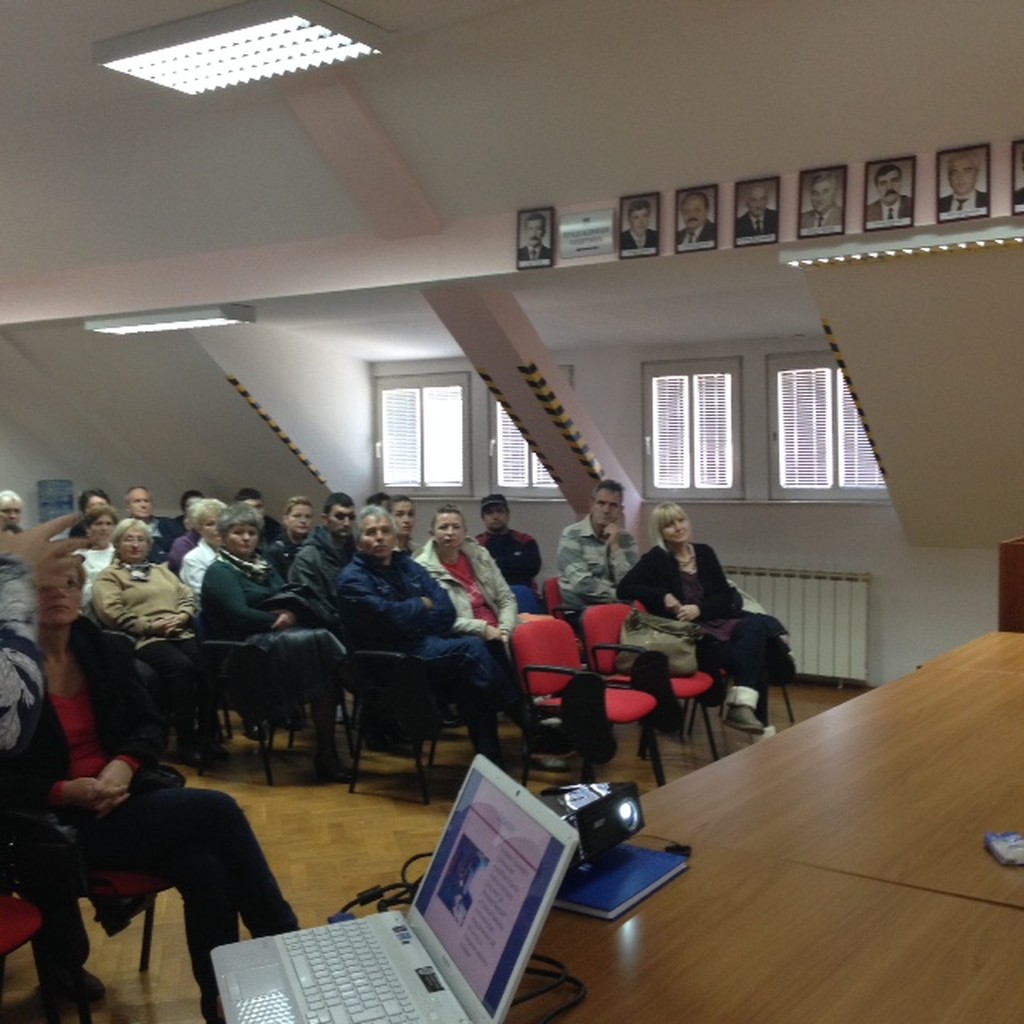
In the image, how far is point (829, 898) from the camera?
5.47 ft

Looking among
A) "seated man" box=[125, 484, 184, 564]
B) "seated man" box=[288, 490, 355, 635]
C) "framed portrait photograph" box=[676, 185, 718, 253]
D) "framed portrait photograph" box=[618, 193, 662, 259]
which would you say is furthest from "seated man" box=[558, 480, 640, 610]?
"seated man" box=[125, 484, 184, 564]

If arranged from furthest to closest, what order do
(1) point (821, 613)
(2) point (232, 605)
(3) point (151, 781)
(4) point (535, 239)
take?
(1) point (821, 613) < (2) point (232, 605) < (4) point (535, 239) < (3) point (151, 781)

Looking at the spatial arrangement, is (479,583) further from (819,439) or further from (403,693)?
(819,439)

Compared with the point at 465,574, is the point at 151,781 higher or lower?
lower

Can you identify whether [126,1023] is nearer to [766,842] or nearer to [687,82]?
[766,842]

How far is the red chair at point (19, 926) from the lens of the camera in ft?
7.27

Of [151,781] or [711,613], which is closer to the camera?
[151,781]

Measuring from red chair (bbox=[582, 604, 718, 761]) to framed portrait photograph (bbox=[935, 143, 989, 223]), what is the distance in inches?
82.2

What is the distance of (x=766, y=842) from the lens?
1897 mm

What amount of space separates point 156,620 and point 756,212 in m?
3.23

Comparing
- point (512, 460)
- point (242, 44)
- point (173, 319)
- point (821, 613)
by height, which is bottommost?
point (821, 613)

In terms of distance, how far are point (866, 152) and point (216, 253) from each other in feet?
11.2

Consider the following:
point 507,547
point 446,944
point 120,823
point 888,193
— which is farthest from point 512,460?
point 446,944

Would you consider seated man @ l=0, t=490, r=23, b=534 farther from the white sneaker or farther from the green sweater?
the white sneaker
